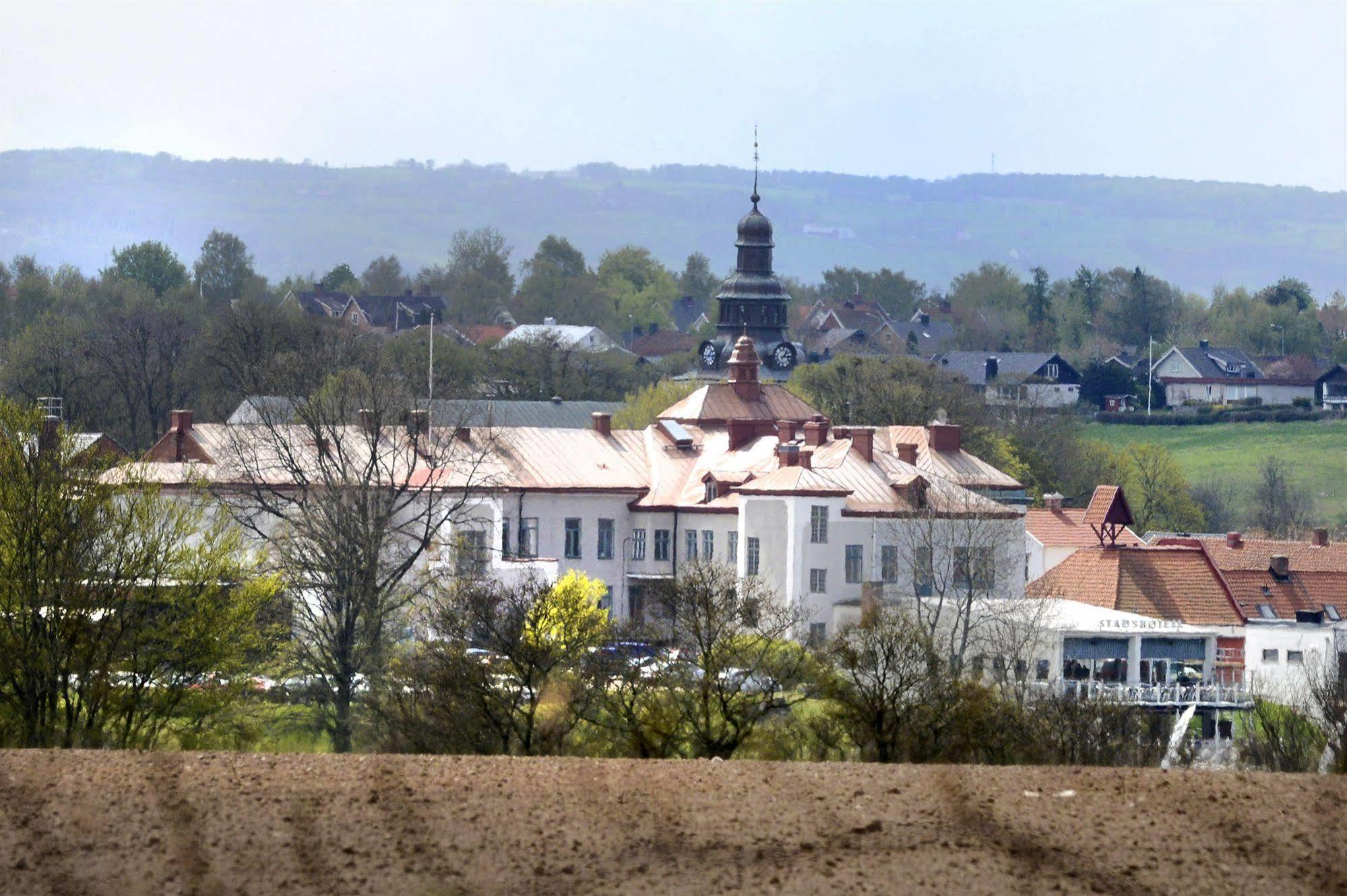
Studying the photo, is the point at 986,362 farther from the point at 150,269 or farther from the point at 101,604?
the point at 101,604

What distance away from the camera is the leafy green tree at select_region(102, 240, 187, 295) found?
166 meters

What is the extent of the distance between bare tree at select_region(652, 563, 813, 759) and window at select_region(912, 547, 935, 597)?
41.2 ft

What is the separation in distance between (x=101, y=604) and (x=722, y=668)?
9.88 m

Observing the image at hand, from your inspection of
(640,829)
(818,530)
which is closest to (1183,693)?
(818,530)

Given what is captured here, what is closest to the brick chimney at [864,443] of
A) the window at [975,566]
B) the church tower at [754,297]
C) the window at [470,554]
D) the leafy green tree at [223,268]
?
the window at [975,566]

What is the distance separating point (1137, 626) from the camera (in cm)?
5797

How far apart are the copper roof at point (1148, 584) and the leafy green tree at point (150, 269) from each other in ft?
356

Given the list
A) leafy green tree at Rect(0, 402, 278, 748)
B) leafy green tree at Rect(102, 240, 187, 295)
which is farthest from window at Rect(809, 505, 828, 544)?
leafy green tree at Rect(102, 240, 187, 295)

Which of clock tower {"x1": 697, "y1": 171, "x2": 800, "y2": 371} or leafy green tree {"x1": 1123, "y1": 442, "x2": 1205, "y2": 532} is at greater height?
clock tower {"x1": 697, "y1": 171, "x2": 800, "y2": 371}

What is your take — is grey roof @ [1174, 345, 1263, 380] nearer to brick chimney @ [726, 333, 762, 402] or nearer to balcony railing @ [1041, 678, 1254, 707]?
brick chimney @ [726, 333, 762, 402]

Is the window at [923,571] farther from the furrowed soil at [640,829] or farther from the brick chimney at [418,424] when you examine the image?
the furrowed soil at [640,829]

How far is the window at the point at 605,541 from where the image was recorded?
6619cm

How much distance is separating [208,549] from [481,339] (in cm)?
12727

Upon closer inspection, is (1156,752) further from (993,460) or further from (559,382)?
(559,382)
